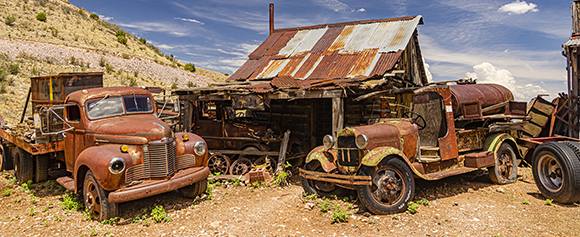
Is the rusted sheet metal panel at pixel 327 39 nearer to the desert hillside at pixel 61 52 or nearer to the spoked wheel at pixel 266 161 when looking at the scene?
the spoked wheel at pixel 266 161

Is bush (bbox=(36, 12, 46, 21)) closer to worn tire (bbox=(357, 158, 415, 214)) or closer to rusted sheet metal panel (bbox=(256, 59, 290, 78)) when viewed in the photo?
rusted sheet metal panel (bbox=(256, 59, 290, 78))

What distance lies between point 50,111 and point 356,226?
5874 mm

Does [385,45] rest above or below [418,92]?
above

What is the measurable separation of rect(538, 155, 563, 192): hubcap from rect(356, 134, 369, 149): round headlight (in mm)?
3682

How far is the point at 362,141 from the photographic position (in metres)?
5.59

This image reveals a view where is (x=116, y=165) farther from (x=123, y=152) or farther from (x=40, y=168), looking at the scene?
(x=40, y=168)

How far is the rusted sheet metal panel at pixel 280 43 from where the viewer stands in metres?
12.8

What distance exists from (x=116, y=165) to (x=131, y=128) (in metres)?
0.74

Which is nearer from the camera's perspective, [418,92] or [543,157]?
[543,157]

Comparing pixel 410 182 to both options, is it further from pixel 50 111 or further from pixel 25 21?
pixel 25 21

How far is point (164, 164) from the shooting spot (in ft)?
18.0

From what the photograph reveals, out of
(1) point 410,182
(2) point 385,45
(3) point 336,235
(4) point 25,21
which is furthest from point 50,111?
(4) point 25,21

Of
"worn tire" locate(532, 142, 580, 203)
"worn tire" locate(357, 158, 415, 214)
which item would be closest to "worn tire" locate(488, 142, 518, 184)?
→ "worn tire" locate(532, 142, 580, 203)

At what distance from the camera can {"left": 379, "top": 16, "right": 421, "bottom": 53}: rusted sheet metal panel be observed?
10.5m
